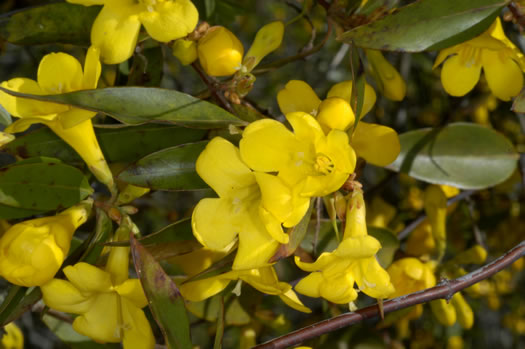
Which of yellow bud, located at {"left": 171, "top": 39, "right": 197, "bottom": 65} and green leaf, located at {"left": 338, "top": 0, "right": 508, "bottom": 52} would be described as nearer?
green leaf, located at {"left": 338, "top": 0, "right": 508, "bottom": 52}

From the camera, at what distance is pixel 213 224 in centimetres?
121

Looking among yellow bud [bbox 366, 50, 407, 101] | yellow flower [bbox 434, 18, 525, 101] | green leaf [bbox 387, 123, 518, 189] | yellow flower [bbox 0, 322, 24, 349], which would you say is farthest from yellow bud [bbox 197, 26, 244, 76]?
yellow flower [bbox 0, 322, 24, 349]

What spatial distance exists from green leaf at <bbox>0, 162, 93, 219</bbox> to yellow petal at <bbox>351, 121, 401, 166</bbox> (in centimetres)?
64

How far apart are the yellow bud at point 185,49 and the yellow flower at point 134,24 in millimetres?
108

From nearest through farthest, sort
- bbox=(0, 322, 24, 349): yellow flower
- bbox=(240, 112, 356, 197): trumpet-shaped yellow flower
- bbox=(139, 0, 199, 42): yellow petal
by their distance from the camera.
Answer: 1. bbox=(240, 112, 356, 197): trumpet-shaped yellow flower
2. bbox=(139, 0, 199, 42): yellow petal
3. bbox=(0, 322, 24, 349): yellow flower

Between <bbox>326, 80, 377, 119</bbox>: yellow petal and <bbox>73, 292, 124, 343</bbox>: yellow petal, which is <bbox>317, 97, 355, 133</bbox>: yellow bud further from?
<bbox>73, 292, 124, 343</bbox>: yellow petal

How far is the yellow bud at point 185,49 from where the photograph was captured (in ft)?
4.69

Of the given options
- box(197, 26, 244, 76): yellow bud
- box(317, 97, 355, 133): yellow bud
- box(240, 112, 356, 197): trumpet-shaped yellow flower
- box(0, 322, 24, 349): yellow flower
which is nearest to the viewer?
box(240, 112, 356, 197): trumpet-shaped yellow flower

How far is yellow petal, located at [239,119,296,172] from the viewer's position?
1121 mm

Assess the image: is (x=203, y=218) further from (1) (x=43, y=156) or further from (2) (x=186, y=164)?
(1) (x=43, y=156)

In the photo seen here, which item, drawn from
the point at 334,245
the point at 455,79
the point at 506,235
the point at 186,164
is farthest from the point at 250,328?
the point at 506,235

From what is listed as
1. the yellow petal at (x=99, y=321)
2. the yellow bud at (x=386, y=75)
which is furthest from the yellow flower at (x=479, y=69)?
the yellow petal at (x=99, y=321)

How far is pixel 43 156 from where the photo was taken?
1.46 m

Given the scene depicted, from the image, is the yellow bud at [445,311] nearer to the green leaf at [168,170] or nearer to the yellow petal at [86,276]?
the green leaf at [168,170]
